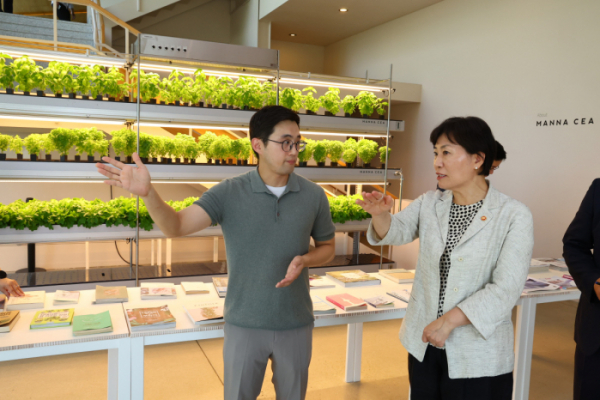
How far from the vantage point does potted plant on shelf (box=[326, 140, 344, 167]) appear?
17.2 feet

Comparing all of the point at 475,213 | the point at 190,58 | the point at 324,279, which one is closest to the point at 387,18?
the point at 190,58

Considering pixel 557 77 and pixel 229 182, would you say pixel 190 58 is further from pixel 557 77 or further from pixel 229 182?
pixel 557 77

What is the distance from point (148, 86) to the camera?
4.30m

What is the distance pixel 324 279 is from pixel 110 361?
4.77 ft

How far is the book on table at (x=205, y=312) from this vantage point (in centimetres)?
213

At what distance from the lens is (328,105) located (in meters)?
5.34

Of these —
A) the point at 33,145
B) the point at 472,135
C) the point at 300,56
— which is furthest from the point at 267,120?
the point at 300,56

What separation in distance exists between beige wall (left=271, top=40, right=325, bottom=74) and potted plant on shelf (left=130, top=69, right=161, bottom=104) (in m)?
6.23

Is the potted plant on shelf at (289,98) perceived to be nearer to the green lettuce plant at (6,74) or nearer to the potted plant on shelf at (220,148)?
the potted plant on shelf at (220,148)

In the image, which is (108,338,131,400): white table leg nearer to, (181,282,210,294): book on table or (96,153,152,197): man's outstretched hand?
(181,282,210,294): book on table

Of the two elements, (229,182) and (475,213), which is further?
(229,182)

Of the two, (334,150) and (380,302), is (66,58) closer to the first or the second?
(334,150)

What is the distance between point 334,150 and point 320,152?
0.65ft

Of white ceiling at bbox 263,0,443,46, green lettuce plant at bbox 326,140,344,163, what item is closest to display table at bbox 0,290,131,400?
green lettuce plant at bbox 326,140,344,163
